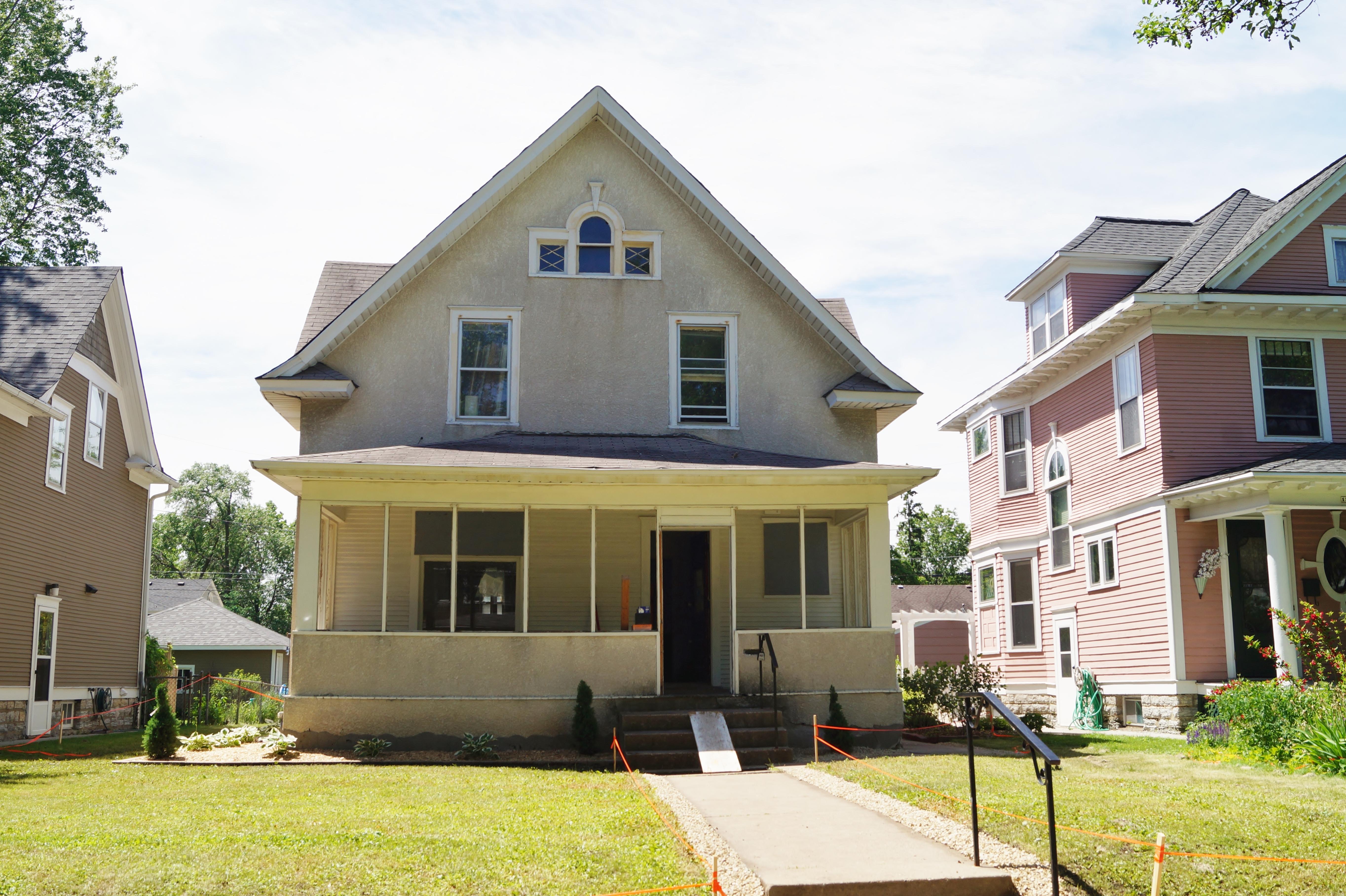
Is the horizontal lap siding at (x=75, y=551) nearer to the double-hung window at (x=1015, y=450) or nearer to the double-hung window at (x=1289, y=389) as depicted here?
the double-hung window at (x=1015, y=450)

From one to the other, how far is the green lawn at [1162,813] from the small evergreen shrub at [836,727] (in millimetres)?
1487

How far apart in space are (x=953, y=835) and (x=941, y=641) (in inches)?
1303

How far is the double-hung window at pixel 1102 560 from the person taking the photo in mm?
19344

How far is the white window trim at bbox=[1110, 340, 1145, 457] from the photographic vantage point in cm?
1820

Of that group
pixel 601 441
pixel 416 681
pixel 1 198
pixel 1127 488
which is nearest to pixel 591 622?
pixel 416 681

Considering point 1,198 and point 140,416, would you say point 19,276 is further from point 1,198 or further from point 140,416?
point 1,198

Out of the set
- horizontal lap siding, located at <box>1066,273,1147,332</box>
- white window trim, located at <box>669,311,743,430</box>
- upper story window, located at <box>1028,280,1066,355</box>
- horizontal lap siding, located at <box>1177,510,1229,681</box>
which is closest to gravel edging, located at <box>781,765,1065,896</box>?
white window trim, located at <box>669,311,743,430</box>

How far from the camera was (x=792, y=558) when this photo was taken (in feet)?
54.6

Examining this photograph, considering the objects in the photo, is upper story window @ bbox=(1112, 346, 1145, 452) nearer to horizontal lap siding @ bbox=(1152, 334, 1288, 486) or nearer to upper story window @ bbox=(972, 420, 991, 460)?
horizontal lap siding @ bbox=(1152, 334, 1288, 486)

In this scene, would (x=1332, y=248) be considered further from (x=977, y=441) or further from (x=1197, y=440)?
(x=977, y=441)

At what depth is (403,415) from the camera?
1625 centimetres

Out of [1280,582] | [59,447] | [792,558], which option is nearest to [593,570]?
[792,558]

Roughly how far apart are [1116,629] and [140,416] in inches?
736

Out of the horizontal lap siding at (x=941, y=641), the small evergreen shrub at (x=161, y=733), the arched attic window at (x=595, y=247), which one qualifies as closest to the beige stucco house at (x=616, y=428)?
the arched attic window at (x=595, y=247)
